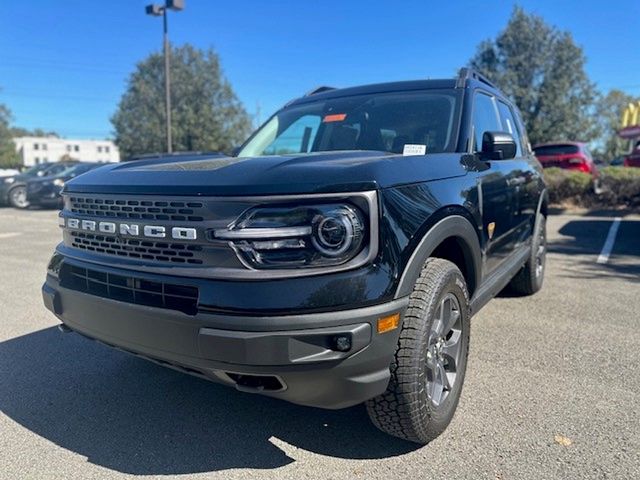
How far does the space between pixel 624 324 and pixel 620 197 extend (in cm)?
925

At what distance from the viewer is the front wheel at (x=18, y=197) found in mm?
16609

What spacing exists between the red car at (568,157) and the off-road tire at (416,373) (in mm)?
12465

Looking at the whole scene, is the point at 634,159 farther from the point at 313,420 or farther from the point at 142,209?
the point at 142,209

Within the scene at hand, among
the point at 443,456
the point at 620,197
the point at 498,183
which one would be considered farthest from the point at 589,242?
the point at 443,456

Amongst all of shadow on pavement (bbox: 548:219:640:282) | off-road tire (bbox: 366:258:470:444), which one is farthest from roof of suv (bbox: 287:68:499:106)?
shadow on pavement (bbox: 548:219:640:282)

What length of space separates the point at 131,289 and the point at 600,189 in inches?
497

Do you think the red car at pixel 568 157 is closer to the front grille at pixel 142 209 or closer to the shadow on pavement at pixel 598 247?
the shadow on pavement at pixel 598 247

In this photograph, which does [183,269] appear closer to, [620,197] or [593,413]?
[593,413]

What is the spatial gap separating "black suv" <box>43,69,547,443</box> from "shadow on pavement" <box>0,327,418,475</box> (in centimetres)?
48

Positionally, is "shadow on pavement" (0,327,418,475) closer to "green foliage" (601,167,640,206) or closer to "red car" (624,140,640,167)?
"green foliage" (601,167,640,206)

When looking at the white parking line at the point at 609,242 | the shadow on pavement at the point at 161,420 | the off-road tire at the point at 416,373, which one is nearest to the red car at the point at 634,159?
the white parking line at the point at 609,242

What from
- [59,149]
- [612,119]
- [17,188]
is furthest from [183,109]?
[59,149]

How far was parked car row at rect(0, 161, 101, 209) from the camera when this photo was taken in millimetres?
15828

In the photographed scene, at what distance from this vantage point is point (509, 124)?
4.68 m
